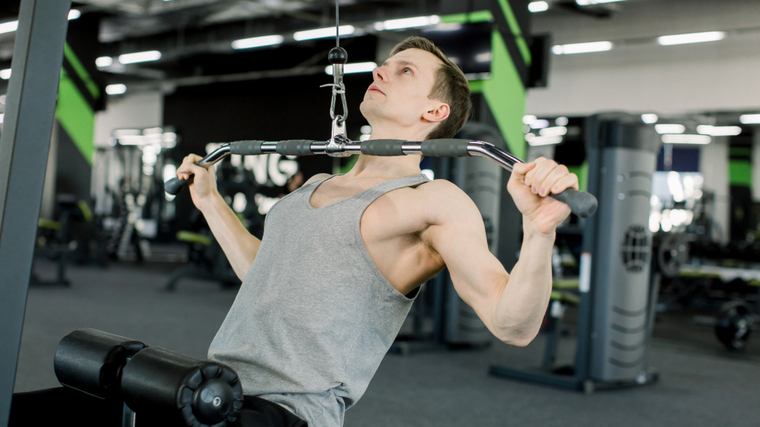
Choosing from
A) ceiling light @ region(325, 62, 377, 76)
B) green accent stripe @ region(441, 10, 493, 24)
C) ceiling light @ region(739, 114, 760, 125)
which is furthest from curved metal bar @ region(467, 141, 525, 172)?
ceiling light @ region(739, 114, 760, 125)

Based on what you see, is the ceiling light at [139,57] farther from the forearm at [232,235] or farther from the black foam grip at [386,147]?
the black foam grip at [386,147]

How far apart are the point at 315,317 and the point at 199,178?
0.53 meters

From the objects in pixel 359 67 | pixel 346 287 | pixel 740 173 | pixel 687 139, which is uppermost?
pixel 359 67

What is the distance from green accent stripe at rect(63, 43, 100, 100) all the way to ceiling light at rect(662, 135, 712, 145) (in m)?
10.7

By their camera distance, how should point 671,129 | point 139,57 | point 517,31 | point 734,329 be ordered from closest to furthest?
point 734,329 < point 517,31 < point 139,57 < point 671,129

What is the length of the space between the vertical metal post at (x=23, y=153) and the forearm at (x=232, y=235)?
1.88 feet

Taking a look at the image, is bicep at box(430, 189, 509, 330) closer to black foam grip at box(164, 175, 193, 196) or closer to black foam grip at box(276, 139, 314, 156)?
black foam grip at box(276, 139, 314, 156)

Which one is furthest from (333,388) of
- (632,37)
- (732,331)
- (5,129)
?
(632,37)

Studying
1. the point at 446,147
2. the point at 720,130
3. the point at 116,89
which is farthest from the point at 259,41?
the point at 446,147

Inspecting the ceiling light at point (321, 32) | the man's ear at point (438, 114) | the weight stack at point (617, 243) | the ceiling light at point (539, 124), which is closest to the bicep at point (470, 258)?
Answer: the man's ear at point (438, 114)

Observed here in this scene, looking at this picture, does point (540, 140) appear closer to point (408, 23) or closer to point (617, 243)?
point (408, 23)

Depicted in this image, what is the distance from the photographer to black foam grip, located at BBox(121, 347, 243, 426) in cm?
93

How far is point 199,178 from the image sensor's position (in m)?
1.50

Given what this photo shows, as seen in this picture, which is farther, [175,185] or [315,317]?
[175,185]
